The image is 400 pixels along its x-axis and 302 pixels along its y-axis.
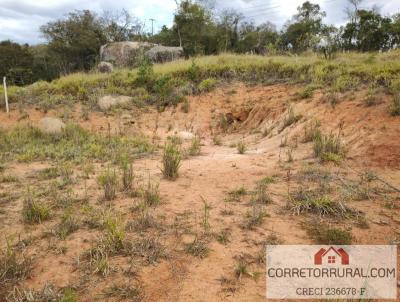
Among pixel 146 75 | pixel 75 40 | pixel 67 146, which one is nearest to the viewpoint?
pixel 67 146

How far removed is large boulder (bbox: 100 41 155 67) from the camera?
15422 millimetres

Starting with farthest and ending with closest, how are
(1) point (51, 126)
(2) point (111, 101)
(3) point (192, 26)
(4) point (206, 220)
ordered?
(3) point (192, 26)
(2) point (111, 101)
(1) point (51, 126)
(4) point (206, 220)

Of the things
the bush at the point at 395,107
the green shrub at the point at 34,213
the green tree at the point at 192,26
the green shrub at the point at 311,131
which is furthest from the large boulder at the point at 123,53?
the green shrub at the point at 34,213

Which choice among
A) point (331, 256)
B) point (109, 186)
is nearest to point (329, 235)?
point (331, 256)

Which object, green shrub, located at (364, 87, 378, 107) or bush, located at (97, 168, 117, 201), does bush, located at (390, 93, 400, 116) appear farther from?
bush, located at (97, 168, 117, 201)

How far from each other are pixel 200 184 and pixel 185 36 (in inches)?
710

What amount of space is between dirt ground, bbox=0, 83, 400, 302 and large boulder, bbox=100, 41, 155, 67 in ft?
26.3

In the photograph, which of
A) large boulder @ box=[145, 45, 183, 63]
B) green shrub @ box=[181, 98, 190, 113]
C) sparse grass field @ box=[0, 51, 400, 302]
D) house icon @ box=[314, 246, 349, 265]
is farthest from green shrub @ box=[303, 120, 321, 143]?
large boulder @ box=[145, 45, 183, 63]

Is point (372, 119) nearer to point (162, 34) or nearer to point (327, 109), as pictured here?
→ point (327, 109)

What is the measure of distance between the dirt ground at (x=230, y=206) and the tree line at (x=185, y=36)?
41.8 ft

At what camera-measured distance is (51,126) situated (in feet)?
28.3

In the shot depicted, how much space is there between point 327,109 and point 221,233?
16.1 feet

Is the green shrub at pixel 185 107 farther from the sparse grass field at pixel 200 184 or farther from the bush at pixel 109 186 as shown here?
the bush at pixel 109 186

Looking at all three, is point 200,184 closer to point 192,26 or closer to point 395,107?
point 395,107
